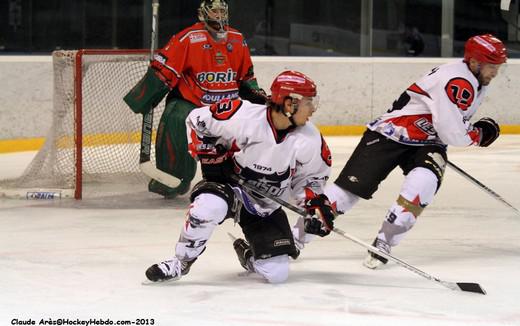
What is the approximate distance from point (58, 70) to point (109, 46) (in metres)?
Answer: 2.50

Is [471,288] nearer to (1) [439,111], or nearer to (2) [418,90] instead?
(1) [439,111]

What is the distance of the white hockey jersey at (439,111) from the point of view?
13.3ft

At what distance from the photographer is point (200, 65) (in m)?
5.46

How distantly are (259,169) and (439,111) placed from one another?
0.76 meters

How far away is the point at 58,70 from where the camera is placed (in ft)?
19.1

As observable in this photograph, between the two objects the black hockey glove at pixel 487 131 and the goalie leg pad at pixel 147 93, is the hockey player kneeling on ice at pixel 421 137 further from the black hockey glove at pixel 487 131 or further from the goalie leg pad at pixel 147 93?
the goalie leg pad at pixel 147 93

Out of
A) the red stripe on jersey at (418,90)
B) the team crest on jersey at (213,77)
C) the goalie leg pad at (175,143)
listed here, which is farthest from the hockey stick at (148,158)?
the red stripe on jersey at (418,90)

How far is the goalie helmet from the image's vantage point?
5422 millimetres

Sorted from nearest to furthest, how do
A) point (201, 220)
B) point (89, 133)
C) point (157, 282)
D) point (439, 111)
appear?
point (201, 220), point (157, 282), point (439, 111), point (89, 133)

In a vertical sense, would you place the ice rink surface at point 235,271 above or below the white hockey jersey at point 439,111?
below

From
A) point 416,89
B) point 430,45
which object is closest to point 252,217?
point 416,89

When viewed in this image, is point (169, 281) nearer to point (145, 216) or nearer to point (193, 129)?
point (193, 129)

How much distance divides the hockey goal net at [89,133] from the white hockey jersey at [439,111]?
197 centimetres

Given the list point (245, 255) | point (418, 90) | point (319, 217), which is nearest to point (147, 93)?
point (418, 90)
